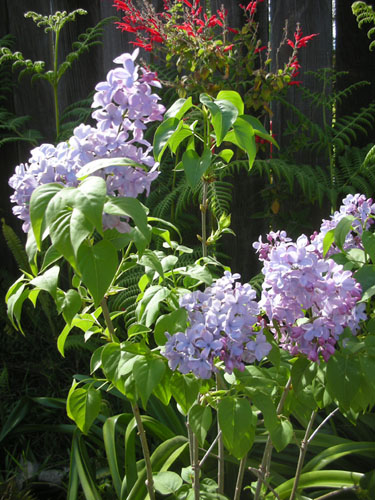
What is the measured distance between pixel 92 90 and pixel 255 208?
1122mm

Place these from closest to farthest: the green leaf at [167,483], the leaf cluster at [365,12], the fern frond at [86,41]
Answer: the green leaf at [167,483] → the leaf cluster at [365,12] → the fern frond at [86,41]

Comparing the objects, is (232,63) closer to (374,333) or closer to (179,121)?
(179,121)

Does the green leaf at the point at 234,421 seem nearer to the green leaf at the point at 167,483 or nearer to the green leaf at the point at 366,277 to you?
the green leaf at the point at 366,277

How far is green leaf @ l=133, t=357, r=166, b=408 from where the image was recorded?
89 cm

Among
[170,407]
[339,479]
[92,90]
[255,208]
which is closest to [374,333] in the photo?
[339,479]

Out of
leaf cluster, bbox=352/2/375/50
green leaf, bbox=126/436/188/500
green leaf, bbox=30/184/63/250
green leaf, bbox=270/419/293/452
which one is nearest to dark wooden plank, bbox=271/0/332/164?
leaf cluster, bbox=352/2/375/50

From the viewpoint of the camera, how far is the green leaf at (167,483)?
1.29 m

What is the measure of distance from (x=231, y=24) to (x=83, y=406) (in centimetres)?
199

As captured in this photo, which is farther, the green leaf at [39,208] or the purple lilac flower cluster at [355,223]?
the purple lilac flower cluster at [355,223]

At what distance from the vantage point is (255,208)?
8.46ft

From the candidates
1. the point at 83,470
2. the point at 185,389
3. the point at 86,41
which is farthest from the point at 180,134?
the point at 86,41

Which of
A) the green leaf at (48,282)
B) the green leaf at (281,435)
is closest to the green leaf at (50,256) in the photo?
the green leaf at (48,282)

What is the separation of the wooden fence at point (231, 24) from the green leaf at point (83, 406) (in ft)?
5.33

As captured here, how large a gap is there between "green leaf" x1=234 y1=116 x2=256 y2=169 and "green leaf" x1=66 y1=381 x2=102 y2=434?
538 mm
